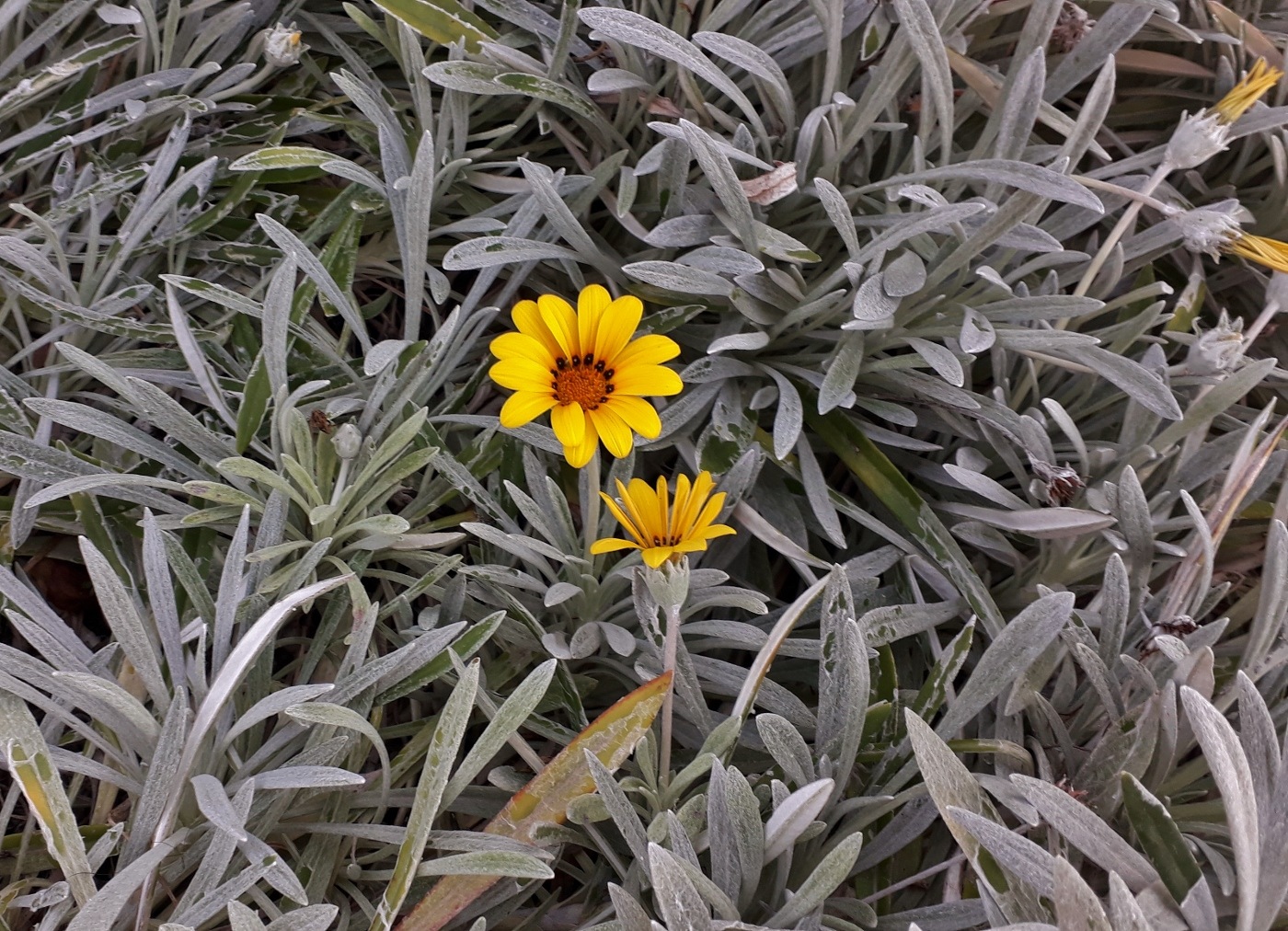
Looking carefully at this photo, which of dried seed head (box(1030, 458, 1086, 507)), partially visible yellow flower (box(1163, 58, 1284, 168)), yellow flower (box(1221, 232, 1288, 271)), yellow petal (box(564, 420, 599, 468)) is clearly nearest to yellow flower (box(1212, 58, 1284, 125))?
partially visible yellow flower (box(1163, 58, 1284, 168))

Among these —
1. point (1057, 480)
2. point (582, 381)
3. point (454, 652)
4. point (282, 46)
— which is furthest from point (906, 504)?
point (282, 46)

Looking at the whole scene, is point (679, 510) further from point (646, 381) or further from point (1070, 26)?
point (1070, 26)

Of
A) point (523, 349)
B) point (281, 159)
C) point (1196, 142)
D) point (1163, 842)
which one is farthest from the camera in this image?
point (281, 159)

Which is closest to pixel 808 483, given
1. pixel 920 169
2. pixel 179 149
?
pixel 920 169

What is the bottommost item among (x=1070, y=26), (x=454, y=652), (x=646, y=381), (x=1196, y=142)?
(x=454, y=652)

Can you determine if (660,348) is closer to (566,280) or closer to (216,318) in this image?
(566,280)

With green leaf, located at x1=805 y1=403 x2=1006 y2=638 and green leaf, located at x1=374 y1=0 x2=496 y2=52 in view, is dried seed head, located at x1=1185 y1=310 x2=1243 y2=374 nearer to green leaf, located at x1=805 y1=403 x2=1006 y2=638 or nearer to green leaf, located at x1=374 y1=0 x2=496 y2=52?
green leaf, located at x1=805 y1=403 x2=1006 y2=638
